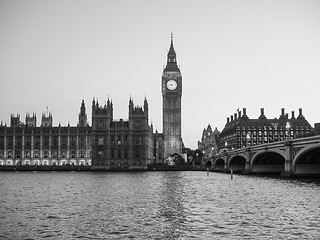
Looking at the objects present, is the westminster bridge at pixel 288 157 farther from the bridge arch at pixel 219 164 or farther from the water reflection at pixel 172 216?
the bridge arch at pixel 219 164

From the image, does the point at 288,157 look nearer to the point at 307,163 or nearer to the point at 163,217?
the point at 307,163

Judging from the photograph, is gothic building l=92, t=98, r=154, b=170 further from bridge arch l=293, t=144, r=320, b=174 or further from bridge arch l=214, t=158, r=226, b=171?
bridge arch l=293, t=144, r=320, b=174

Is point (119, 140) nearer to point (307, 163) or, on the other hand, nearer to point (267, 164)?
point (267, 164)

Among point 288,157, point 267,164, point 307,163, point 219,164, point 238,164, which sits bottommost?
point 219,164

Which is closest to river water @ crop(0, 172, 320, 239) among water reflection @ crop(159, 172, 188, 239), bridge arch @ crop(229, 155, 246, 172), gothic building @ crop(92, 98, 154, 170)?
water reflection @ crop(159, 172, 188, 239)

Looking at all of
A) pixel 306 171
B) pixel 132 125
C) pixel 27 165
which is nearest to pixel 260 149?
pixel 306 171

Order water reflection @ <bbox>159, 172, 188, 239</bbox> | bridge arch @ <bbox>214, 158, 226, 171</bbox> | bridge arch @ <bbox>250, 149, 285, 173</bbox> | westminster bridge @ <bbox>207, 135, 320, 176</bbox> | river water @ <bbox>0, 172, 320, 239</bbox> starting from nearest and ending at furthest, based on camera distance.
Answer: river water @ <bbox>0, 172, 320, 239</bbox>
water reflection @ <bbox>159, 172, 188, 239</bbox>
westminster bridge @ <bbox>207, 135, 320, 176</bbox>
bridge arch @ <bbox>250, 149, 285, 173</bbox>
bridge arch @ <bbox>214, 158, 226, 171</bbox>

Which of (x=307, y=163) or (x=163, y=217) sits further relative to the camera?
(x=307, y=163)

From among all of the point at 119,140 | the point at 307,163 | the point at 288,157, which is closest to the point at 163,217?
the point at 288,157

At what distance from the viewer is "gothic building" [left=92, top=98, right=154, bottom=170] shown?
614 ft

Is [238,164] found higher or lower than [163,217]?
higher

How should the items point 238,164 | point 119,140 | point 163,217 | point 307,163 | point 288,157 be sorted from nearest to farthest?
point 163,217, point 288,157, point 307,163, point 238,164, point 119,140

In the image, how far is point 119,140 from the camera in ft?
622

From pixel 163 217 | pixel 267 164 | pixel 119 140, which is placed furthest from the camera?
pixel 119 140
